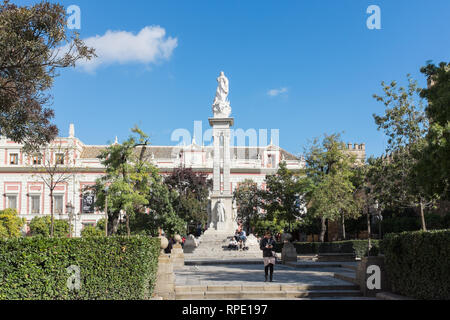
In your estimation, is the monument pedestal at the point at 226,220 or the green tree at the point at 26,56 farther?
the monument pedestal at the point at 226,220

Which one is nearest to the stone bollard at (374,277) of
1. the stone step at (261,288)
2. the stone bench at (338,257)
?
the stone step at (261,288)

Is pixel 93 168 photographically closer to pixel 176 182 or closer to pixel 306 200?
pixel 176 182

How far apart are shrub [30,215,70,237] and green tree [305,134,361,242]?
26769 millimetres

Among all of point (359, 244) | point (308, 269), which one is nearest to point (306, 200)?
point (359, 244)

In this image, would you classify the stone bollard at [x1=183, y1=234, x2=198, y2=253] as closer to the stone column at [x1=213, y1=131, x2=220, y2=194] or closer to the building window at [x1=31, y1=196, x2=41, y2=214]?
the stone column at [x1=213, y1=131, x2=220, y2=194]

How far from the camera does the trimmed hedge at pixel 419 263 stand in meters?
9.41

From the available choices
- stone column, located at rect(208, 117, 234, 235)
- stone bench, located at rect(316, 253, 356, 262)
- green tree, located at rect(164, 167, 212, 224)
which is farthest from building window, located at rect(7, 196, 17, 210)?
stone bench, located at rect(316, 253, 356, 262)

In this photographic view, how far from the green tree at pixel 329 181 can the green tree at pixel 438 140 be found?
54.6 feet

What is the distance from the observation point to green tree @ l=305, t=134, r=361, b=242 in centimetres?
3338

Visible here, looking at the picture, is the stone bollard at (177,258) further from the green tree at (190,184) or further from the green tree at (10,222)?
the green tree at (10,222)

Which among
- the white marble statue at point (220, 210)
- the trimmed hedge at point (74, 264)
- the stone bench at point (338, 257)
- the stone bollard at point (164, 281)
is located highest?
the white marble statue at point (220, 210)

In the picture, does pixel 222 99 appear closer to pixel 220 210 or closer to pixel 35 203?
pixel 220 210

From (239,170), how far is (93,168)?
56.0 feet
